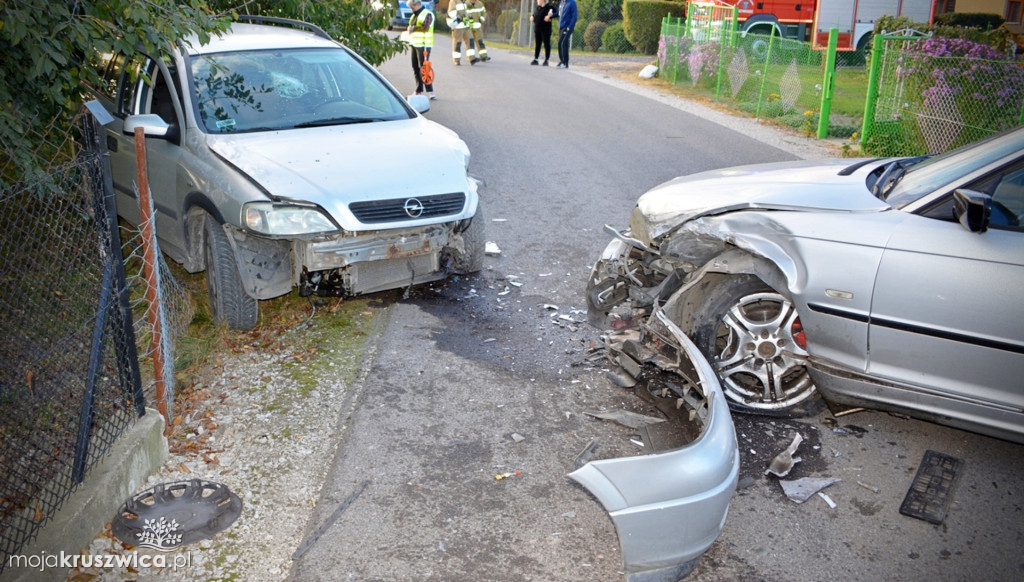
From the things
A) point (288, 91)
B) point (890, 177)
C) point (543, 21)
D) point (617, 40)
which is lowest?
point (890, 177)

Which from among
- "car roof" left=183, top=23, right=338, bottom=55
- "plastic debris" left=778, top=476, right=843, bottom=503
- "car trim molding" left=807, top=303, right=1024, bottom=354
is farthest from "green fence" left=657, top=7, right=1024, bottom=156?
"car roof" left=183, top=23, right=338, bottom=55

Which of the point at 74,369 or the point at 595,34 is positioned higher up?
the point at 595,34

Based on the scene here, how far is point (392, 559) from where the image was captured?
11.3 feet

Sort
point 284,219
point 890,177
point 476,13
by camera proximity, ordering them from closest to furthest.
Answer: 1. point 890,177
2. point 284,219
3. point 476,13

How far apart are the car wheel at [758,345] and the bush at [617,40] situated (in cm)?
2522

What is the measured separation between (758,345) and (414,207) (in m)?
2.38

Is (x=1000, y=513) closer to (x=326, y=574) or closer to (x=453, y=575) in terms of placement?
(x=453, y=575)

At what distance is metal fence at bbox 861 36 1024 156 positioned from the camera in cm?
982

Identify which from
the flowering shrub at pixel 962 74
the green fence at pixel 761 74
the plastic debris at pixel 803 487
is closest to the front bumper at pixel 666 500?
the plastic debris at pixel 803 487

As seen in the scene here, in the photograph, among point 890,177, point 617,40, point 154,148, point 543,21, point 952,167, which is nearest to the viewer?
point 952,167

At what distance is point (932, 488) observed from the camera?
4016mm

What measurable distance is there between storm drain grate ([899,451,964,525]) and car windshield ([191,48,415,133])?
4496 mm

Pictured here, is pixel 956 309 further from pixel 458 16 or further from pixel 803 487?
pixel 458 16

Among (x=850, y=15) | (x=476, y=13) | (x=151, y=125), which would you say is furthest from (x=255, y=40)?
(x=850, y=15)
